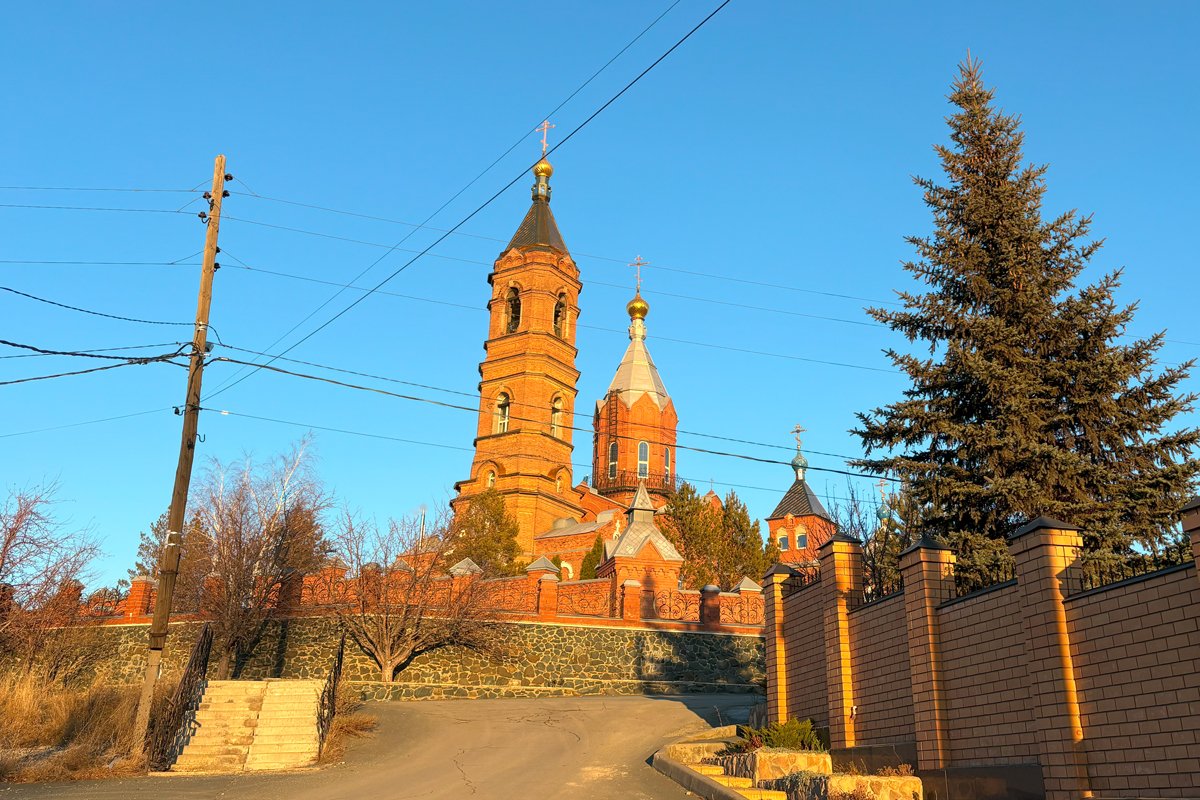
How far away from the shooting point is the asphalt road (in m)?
11.5

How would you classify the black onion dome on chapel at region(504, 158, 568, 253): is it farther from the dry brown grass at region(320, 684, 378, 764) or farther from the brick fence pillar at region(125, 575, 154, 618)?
the dry brown grass at region(320, 684, 378, 764)

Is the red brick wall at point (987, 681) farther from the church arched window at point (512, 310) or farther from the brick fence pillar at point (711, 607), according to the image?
the church arched window at point (512, 310)

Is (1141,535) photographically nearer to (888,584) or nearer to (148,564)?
(888,584)

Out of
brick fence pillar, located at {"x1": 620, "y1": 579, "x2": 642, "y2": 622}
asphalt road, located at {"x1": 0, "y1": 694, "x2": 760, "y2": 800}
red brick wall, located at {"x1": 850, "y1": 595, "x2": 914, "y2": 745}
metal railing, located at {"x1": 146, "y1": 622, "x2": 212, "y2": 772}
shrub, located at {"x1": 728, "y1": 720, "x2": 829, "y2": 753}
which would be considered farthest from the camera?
brick fence pillar, located at {"x1": 620, "y1": 579, "x2": 642, "y2": 622}

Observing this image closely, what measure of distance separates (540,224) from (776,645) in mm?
41604

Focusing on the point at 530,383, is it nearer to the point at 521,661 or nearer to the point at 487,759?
the point at 521,661

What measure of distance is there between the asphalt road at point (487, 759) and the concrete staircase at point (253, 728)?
0.80 meters

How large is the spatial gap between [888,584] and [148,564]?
39540mm

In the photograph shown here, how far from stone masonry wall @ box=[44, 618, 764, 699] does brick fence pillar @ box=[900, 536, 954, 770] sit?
1588 cm

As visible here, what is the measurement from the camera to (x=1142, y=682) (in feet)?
24.9

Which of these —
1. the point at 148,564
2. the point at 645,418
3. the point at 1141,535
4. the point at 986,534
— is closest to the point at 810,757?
the point at 986,534

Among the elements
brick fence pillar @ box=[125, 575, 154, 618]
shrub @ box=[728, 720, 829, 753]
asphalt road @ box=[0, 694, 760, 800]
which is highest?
brick fence pillar @ box=[125, 575, 154, 618]

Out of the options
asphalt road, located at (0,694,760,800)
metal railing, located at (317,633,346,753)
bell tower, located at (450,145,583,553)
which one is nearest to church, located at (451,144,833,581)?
bell tower, located at (450,145,583,553)

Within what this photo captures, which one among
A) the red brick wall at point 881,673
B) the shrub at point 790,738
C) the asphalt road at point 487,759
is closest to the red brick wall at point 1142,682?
the red brick wall at point 881,673
